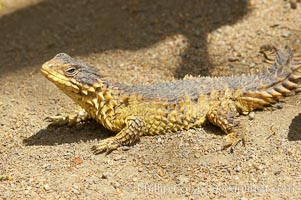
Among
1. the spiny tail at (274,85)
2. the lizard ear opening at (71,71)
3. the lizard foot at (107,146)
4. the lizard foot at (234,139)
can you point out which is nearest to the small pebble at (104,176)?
the lizard foot at (107,146)

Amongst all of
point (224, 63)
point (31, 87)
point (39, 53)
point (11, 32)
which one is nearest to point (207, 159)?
point (224, 63)

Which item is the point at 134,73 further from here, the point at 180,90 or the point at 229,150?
the point at 229,150

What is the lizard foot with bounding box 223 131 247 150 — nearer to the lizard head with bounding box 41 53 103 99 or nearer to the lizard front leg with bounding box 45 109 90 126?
the lizard head with bounding box 41 53 103 99

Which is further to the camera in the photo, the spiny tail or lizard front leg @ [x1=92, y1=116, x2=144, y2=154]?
the spiny tail

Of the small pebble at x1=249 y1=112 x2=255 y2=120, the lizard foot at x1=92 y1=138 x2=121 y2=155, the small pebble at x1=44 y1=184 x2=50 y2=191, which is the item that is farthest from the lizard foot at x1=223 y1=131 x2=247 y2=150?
the small pebble at x1=44 y1=184 x2=50 y2=191

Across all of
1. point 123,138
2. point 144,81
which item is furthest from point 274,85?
point 123,138

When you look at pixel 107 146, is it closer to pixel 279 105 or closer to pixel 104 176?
pixel 104 176
